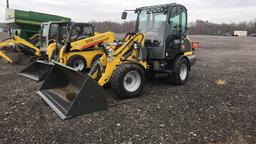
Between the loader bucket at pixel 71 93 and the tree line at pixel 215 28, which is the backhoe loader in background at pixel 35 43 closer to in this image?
the loader bucket at pixel 71 93

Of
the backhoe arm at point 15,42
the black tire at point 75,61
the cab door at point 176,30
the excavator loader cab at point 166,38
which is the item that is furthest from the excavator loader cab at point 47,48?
the cab door at point 176,30

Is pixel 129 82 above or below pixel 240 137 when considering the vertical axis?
above

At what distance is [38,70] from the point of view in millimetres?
8383

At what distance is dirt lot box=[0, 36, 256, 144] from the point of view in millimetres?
3959

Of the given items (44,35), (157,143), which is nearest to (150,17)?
(157,143)

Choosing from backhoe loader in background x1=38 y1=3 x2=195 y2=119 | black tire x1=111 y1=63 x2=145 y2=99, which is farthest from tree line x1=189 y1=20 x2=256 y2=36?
black tire x1=111 y1=63 x2=145 y2=99

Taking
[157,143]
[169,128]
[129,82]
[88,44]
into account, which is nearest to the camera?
[157,143]

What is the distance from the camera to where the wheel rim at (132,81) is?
576cm

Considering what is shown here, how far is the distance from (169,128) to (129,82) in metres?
1.87

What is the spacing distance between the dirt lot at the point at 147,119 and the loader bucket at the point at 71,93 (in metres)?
0.15

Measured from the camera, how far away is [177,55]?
7.32 meters

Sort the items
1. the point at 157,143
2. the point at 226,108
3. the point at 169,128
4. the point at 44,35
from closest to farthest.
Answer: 1. the point at 157,143
2. the point at 169,128
3. the point at 226,108
4. the point at 44,35

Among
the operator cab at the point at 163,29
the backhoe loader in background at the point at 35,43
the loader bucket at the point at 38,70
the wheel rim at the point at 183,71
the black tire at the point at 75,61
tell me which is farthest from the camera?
the backhoe loader in background at the point at 35,43

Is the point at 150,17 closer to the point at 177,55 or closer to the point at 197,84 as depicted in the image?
the point at 177,55
